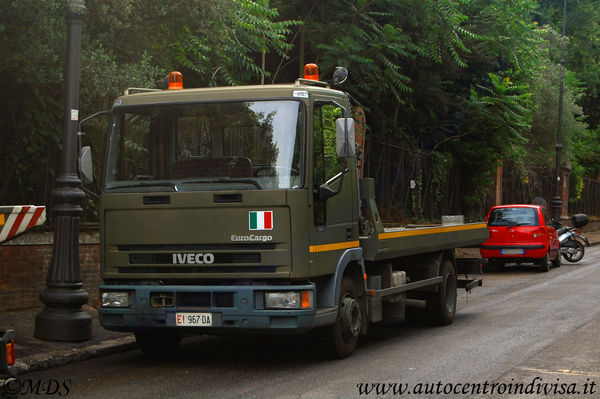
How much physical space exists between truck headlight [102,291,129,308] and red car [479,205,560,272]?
14.6 metres

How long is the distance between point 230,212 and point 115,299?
5.02 feet

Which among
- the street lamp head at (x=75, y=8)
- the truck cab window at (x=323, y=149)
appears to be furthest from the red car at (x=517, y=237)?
the street lamp head at (x=75, y=8)

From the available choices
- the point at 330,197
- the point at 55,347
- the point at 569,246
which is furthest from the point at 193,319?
the point at 569,246

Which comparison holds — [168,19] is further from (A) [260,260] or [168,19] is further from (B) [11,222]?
(B) [11,222]

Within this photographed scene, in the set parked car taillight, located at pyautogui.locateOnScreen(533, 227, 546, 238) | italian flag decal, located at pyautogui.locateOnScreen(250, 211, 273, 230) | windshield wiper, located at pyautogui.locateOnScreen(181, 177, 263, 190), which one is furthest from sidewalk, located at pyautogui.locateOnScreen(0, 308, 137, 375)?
parked car taillight, located at pyautogui.locateOnScreen(533, 227, 546, 238)

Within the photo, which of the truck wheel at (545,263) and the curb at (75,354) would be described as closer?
the curb at (75,354)

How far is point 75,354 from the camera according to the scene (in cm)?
938

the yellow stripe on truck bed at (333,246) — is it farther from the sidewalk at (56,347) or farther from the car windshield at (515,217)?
the car windshield at (515,217)

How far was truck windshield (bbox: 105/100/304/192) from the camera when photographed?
8.49 metres

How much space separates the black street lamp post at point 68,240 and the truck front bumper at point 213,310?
4.59ft

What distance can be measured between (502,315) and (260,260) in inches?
230

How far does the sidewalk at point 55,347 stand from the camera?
8945 millimetres

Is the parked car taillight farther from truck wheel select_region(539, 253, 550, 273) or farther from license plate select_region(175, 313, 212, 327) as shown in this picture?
license plate select_region(175, 313, 212, 327)

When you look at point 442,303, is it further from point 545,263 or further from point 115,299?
point 545,263
